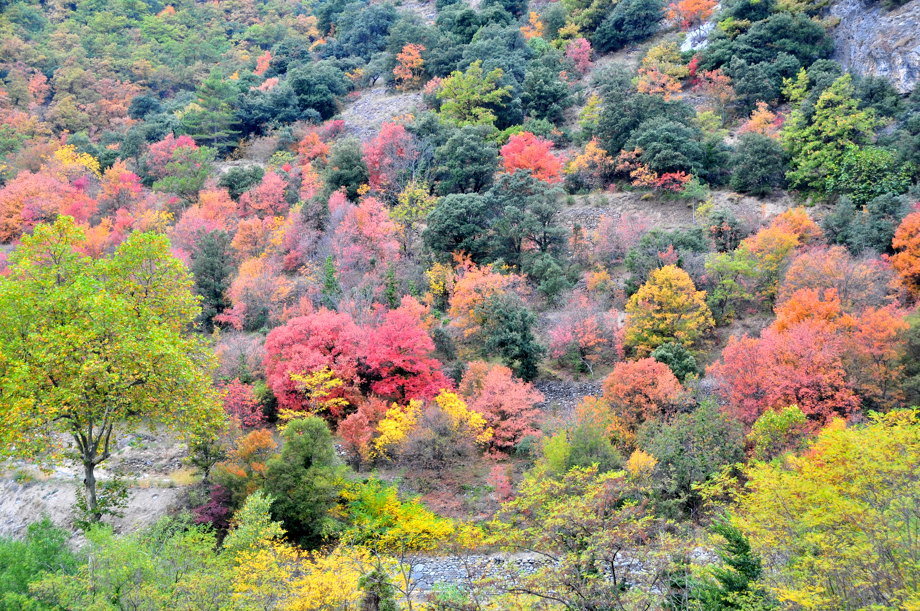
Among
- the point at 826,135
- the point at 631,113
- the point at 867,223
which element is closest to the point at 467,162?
the point at 631,113

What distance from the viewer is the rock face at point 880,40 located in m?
40.1

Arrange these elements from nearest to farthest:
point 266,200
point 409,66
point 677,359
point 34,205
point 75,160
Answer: point 677,359, point 266,200, point 34,205, point 75,160, point 409,66

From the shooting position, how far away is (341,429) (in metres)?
25.0

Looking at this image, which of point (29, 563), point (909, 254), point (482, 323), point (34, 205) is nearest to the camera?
point (29, 563)

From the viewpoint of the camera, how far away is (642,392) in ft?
83.8

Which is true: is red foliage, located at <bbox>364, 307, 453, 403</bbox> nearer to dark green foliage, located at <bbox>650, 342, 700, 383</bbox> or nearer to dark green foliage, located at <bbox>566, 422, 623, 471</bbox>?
dark green foliage, located at <bbox>566, 422, 623, 471</bbox>

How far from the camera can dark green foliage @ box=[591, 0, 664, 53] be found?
197 ft

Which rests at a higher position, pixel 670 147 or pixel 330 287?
pixel 670 147

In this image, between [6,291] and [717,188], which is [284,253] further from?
[717,188]

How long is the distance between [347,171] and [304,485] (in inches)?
1215

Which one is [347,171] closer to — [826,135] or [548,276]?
[548,276]

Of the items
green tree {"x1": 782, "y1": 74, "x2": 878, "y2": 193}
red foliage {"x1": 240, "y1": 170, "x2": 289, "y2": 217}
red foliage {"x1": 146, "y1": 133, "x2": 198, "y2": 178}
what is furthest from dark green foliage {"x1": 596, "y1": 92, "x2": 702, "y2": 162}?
red foliage {"x1": 146, "y1": 133, "x2": 198, "y2": 178}

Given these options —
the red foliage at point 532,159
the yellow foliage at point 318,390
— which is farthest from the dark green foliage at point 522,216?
the yellow foliage at point 318,390

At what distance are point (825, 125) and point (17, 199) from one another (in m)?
61.0
